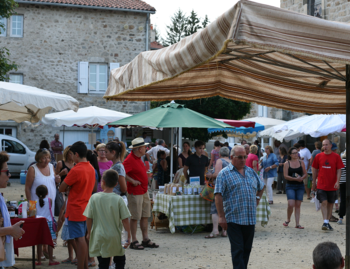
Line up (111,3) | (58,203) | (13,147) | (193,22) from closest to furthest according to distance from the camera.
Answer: (58,203), (13,147), (111,3), (193,22)

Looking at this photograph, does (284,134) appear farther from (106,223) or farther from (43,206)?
(106,223)

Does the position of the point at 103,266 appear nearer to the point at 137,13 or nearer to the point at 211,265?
the point at 211,265

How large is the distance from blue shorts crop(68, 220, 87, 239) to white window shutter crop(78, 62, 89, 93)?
18.1 meters

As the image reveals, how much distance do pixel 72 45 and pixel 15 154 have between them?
677 centimetres

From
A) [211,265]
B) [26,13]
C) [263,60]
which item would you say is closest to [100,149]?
[211,265]

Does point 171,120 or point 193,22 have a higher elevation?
point 193,22

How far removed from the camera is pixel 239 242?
4.75 m

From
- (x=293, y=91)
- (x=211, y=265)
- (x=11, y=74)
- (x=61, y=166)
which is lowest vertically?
(x=211, y=265)

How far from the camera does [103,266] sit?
4.88 meters

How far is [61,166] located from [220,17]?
16.4 feet

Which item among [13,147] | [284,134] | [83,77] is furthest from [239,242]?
[83,77]

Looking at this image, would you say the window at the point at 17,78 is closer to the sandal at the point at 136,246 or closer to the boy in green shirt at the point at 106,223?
the sandal at the point at 136,246

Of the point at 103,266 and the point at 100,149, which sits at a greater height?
the point at 100,149

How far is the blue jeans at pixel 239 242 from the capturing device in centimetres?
472
